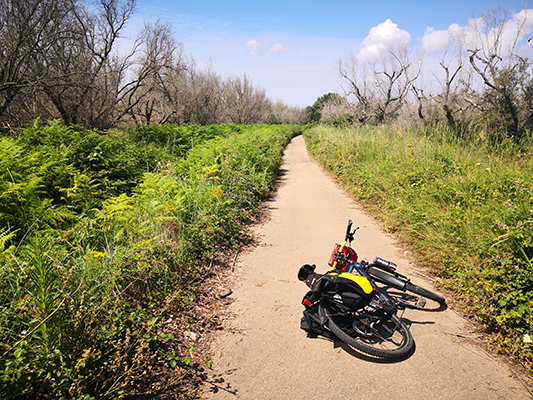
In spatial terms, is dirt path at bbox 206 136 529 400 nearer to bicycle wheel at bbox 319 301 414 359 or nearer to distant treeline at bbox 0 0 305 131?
bicycle wheel at bbox 319 301 414 359

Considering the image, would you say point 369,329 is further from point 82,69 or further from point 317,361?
point 82,69

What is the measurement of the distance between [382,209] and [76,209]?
613 cm

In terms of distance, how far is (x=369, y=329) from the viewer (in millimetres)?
3074

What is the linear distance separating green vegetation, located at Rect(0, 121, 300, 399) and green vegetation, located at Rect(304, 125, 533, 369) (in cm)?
302

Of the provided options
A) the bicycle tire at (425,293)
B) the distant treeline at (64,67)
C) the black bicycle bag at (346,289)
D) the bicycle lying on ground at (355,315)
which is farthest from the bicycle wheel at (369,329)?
the distant treeline at (64,67)

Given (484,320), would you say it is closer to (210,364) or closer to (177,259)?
(210,364)

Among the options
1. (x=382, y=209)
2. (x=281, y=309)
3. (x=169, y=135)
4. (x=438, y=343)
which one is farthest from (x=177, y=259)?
(x=169, y=135)

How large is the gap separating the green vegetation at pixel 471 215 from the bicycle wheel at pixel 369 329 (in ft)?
3.01

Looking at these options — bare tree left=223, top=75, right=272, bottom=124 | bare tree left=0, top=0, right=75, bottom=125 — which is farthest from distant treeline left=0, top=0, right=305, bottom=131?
bare tree left=223, top=75, right=272, bottom=124

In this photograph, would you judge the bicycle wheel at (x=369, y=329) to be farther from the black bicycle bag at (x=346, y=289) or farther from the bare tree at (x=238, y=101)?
the bare tree at (x=238, y=101)

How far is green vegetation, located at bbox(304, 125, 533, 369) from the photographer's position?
3.09 meters

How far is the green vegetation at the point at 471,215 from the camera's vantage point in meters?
3.09

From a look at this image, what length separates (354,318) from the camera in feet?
10.1

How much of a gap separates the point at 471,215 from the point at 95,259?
4.85 metres
